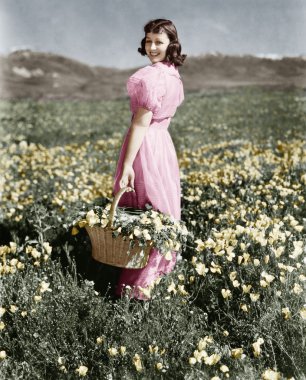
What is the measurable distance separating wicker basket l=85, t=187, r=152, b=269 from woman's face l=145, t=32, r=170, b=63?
0.95 m

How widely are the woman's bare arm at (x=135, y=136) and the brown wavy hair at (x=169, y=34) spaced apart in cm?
47

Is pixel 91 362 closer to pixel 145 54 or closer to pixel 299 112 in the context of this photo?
pixel 145 54

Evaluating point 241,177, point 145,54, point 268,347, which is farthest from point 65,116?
point 268,347

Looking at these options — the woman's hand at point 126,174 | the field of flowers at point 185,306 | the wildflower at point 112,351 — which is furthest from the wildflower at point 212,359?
the woman's hand at point 126,174

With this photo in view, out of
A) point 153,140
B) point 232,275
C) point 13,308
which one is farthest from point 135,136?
point 13,308

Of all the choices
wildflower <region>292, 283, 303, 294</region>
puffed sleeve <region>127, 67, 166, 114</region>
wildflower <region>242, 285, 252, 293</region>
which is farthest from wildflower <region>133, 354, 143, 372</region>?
puffed sleeve <region>127, 67, 166, 114</region>

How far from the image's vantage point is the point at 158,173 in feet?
11.1

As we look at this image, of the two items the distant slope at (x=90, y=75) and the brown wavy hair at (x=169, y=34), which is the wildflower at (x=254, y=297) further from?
the distant slope at (x=90, y=75)

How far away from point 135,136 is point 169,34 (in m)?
0.74

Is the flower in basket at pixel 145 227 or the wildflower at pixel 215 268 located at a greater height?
the flower in basket at pixel 145 227

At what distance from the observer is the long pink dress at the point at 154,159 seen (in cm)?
315

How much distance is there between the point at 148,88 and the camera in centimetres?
311

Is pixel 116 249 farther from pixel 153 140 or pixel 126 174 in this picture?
pixel 153 140

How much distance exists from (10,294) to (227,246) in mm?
1549
